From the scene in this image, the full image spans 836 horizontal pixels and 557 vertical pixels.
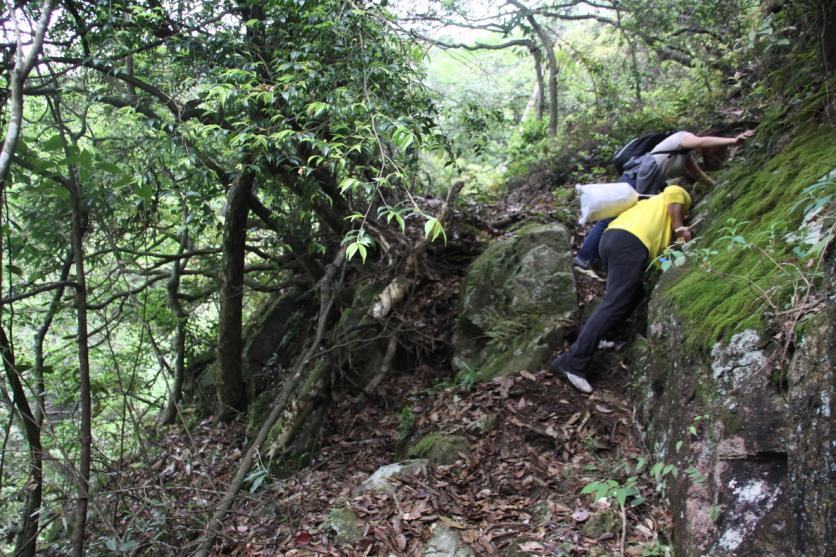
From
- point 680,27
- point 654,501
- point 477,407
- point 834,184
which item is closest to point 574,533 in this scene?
point 654,501

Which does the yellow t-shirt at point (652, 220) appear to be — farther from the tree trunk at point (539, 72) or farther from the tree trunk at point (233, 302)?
the tree trunk at point (539, 72)

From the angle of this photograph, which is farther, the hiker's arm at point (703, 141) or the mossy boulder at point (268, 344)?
the mossy boulder at point (268, 344)

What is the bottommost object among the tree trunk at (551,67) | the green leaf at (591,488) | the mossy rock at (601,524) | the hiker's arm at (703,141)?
the mossy rock at (601,524)

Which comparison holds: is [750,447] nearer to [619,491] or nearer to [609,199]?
[619,491]

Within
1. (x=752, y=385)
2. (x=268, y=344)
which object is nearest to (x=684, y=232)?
(x=752, y=385)

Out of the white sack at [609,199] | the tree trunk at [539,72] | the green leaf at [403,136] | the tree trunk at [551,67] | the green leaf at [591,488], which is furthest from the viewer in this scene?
the tree trunk at [539,72]

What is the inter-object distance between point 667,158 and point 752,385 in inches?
119

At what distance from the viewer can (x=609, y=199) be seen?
502cm

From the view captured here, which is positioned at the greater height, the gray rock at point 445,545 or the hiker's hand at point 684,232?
the hiker's hand at point 684,232

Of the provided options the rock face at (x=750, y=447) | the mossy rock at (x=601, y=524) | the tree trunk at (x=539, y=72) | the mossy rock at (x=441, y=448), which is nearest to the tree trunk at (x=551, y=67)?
the tree trunk at (x=539, y=72)

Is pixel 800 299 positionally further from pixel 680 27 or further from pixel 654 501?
pixel 680 27

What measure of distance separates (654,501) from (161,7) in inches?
235

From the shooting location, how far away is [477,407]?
5.16 meters

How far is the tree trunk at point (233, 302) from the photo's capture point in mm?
6559
